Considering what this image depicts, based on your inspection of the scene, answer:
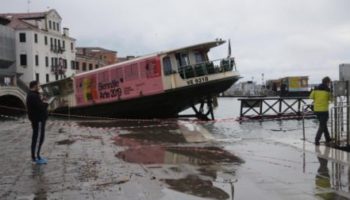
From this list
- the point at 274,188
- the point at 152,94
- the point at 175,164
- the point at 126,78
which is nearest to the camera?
the point at 274,188

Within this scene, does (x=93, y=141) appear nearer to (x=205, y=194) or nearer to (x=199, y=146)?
(x=199, y=146)

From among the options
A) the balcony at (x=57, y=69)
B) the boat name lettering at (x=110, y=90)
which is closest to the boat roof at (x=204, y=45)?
the boat name lettering at (x=110, y=90)

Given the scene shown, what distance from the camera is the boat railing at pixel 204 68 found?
2764 cm

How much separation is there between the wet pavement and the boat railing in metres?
12.6

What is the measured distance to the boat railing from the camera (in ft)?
90.7

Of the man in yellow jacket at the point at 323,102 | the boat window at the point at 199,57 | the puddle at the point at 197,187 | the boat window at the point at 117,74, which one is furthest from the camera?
the boat window at the point at 117,74

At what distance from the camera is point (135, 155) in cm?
1211

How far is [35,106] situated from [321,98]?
7833 millimetres

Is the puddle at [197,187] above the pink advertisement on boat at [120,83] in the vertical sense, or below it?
below

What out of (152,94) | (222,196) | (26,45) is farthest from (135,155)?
(26,45)

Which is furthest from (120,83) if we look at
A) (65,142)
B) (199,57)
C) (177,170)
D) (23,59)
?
(23,59)

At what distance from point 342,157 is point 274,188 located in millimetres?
3940

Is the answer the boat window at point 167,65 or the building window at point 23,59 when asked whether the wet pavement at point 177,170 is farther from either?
the building window at point 23,59

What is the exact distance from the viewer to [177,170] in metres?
9.91
